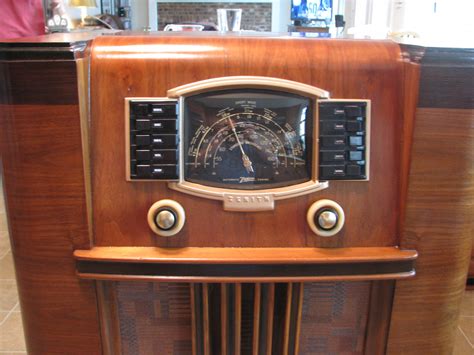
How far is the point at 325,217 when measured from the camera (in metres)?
0.71

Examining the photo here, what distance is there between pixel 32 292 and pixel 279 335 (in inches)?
16.4

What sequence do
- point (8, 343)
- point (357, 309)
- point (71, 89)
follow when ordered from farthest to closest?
point (8, 343)
point (357, 309)
point (71, 89)

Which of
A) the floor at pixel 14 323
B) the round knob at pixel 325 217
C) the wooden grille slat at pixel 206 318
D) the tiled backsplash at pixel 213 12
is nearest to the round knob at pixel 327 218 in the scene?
the round knob at pixel 325 217

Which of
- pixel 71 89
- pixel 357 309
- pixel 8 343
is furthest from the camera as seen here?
pixel 8 343

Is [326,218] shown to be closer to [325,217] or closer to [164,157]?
[325,217]

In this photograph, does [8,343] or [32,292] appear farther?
[8,343]

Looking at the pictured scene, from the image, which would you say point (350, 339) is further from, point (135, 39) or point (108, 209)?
point (135, 39)

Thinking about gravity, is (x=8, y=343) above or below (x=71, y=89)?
below

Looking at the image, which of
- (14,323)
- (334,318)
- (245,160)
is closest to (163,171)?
(245,160)

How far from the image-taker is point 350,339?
0.81 m

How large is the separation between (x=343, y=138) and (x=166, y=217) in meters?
0.29

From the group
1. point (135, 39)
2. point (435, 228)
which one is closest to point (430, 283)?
point (435, 228)

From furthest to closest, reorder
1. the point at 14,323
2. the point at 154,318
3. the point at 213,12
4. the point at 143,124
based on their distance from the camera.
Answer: the point at 213,12 → the point at 14,323 → the point at 154,318 → the point at 143,124

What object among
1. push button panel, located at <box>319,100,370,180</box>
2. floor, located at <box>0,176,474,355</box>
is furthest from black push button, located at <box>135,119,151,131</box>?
floor, located at <box>0,176,474,355</box>
